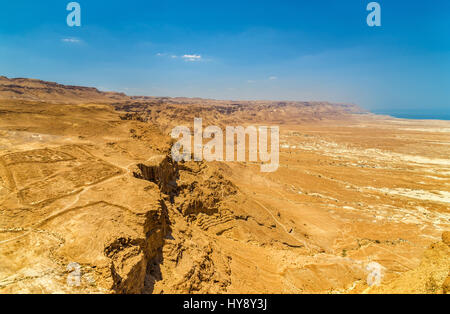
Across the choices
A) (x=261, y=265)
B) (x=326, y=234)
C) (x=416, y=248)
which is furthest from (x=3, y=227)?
(x=416, y=248)

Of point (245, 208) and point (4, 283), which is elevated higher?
point (4, 283)

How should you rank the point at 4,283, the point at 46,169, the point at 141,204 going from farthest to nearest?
1. the point at 46,169
2. the point at 141,204
3. the point at 4,283

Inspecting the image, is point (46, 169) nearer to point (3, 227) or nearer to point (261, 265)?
point (3, 227)

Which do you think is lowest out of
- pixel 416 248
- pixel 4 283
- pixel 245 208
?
pixel 416 248
